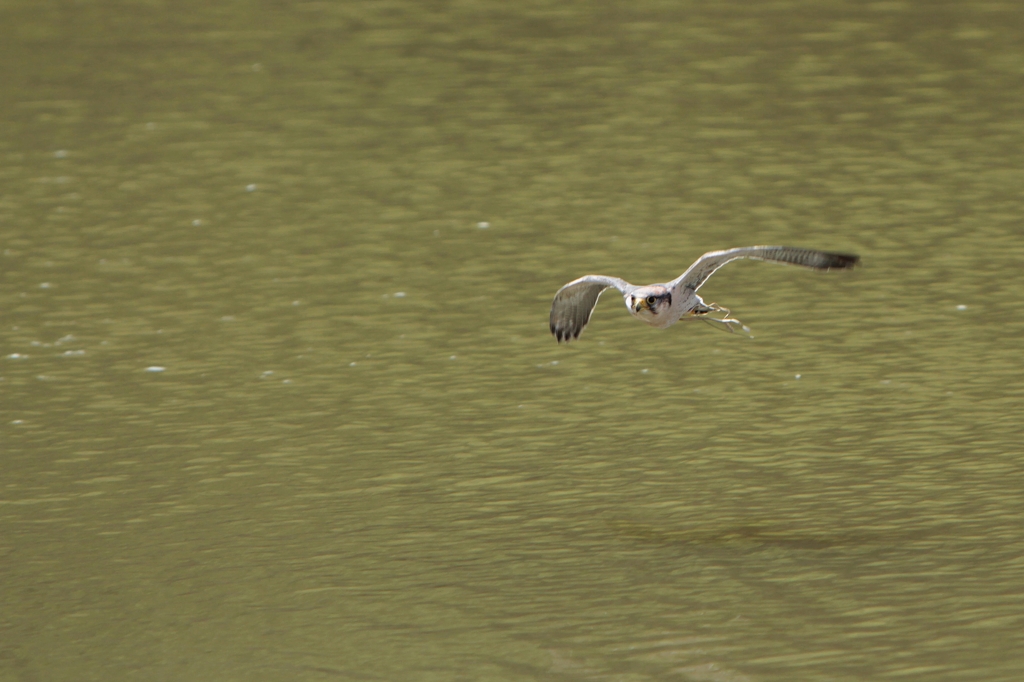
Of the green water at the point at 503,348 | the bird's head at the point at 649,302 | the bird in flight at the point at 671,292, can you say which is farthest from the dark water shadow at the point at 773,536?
the bird's head at the point at 649,302

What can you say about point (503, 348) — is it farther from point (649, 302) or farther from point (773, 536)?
point (649, 302)

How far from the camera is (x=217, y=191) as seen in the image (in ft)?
99.1

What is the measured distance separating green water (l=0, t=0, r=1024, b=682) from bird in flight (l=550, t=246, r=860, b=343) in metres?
2.63

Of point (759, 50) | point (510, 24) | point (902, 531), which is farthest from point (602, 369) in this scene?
point (510, 24)

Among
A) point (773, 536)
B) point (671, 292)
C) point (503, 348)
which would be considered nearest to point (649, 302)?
point (671, 292)

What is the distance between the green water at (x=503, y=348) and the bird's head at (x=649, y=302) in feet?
9.88

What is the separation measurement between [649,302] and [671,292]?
0.87ft

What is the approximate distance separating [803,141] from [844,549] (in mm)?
15302

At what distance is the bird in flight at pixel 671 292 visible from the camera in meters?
13.9

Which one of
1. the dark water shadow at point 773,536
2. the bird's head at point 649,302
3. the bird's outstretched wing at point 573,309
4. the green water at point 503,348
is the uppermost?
the bird's head at point 649,302

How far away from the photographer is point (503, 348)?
78.3 ft

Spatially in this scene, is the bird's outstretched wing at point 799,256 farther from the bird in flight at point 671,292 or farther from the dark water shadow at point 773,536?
the dark water shadow at point 773,536

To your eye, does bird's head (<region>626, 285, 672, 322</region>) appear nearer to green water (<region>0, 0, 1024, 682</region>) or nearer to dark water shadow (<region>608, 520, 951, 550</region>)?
green water (<region>0, 0, 1024, 682</region>)

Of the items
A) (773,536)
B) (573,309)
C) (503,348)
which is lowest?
(773,536)
